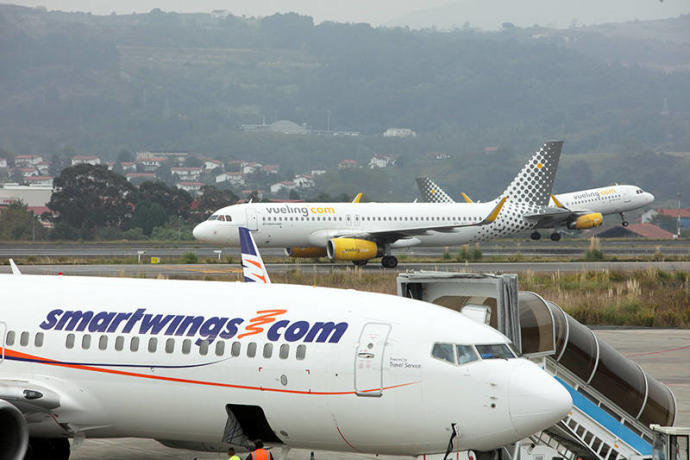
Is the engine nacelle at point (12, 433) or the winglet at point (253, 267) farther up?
the winglet at point (253, 267)

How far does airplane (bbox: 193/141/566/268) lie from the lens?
5669 cm

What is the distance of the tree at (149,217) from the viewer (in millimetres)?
131250

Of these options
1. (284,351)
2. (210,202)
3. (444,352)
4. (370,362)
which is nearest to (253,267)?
(284,351)

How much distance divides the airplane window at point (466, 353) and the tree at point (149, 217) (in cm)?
11650

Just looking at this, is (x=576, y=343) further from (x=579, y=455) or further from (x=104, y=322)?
(x=104, y=322)

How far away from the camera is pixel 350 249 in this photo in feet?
184

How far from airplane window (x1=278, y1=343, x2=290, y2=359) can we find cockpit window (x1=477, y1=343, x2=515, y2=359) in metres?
2.82

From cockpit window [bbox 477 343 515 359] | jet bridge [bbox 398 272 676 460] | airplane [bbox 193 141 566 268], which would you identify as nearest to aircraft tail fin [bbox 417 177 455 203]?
airplane [bbox 193 141 566 268]

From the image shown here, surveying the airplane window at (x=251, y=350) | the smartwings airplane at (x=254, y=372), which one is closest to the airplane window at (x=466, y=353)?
the smartwings airplane at (x=254, y=372)

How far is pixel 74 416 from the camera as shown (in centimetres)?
1695

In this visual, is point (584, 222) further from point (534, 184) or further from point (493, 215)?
point (493, 215)

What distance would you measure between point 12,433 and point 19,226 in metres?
112

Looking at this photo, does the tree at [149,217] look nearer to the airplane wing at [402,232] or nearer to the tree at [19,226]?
the tree at [19,226]

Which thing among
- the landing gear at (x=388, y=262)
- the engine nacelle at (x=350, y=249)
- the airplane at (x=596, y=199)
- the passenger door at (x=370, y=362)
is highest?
the passenger door at (x=370, y=362)
